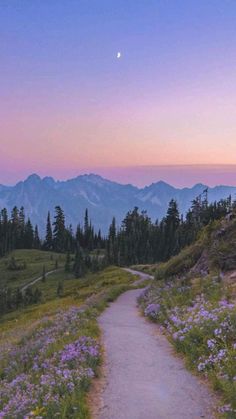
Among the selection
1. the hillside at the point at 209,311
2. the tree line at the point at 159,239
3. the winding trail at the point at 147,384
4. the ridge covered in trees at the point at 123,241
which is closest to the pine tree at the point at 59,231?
the ridge covered in trees at the point at 123,241

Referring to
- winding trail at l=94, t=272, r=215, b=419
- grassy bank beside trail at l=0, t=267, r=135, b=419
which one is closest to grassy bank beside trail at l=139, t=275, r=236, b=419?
winding trail at l=94, t=272, r=215, b=419

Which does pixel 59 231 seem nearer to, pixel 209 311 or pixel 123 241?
pixel 123 241

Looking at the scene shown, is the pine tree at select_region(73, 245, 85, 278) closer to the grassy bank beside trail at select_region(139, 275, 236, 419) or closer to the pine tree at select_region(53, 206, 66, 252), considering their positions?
the pine tree at select_region(53, 206, 66, 252)

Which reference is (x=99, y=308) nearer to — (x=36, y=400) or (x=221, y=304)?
(x=221, y=304)

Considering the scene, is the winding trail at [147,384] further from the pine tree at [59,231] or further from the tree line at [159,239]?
the pine tree at [59,231]

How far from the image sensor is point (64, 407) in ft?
28.7

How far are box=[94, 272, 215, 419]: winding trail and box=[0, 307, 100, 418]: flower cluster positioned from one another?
2.05 feet

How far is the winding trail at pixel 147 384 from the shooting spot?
9.13 m

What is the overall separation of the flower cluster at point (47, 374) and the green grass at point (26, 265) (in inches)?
4372

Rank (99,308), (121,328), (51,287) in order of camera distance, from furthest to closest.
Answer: (51,287) → (99,308) → (121,328)

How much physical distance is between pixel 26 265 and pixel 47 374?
141 meters

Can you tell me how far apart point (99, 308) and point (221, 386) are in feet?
59.4

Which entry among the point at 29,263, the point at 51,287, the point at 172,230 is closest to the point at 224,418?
the point at 51,287

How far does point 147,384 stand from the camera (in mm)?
10883
